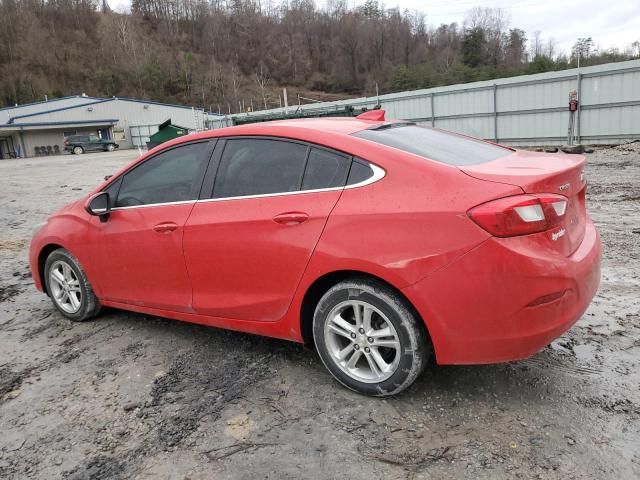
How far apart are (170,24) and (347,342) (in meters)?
142

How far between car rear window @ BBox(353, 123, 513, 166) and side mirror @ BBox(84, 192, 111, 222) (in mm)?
2096

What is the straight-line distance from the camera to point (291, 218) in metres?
2.92

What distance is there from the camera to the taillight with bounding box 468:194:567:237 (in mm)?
2385

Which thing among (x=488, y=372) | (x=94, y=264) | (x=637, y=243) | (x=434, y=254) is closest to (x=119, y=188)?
(x=94, y=264)

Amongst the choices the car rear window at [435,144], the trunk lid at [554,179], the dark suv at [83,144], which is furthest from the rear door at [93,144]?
the trunk lid at [554,179]

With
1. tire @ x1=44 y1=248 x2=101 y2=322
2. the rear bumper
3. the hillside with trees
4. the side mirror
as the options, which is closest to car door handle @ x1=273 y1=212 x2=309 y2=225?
the rear bumper

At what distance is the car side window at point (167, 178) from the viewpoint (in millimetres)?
3514

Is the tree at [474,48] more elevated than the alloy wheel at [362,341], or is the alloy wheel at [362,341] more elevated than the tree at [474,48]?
the tree at [474,48]

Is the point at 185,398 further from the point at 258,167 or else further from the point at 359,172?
the point at 359,172

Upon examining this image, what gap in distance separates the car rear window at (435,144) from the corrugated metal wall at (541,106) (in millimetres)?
16359

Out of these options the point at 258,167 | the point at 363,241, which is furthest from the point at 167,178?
the point at 363,241

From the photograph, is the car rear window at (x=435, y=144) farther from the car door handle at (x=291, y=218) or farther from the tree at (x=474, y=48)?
the tree at (x=474, y=48)

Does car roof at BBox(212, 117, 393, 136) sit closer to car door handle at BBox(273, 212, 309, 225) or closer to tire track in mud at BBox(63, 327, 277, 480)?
car door handle at BBox(273, 212, 309, 225)

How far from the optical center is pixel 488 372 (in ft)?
10.1
